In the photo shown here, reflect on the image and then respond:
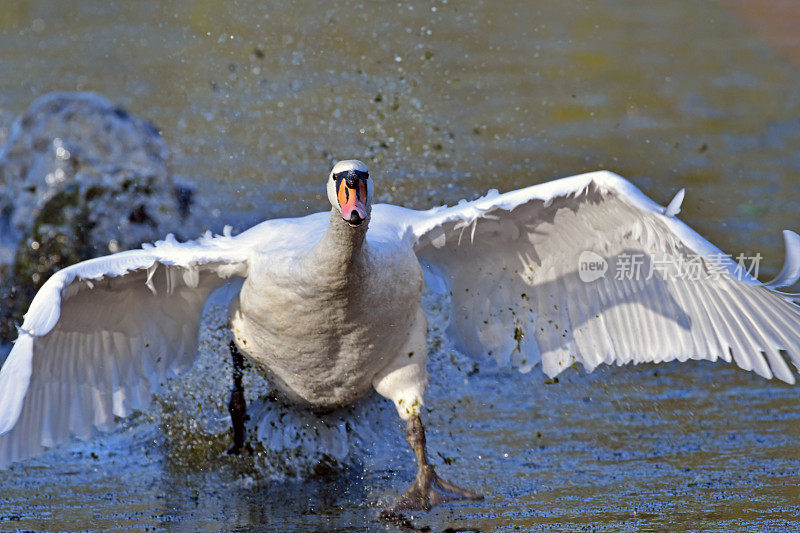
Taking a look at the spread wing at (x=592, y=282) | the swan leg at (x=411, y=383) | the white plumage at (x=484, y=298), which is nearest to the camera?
the white plumage at (x=484, y=298)

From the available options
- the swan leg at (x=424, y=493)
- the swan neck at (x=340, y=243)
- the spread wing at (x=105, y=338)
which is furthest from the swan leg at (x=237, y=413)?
the swan neck at (x=340, y=243)

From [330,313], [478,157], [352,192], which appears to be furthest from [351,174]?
[478,157]

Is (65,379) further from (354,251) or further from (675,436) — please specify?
(675,436)

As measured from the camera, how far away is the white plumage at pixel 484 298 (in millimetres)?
4965

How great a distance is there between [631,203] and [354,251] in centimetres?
132

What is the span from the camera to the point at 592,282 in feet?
19.1

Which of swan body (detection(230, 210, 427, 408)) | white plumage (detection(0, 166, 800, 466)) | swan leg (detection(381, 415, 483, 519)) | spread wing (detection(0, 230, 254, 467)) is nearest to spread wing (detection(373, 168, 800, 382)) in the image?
white plumage (detection(0, 166, 800, 466))

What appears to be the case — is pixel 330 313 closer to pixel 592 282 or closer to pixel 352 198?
pixel 352 198

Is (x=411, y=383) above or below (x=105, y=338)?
below

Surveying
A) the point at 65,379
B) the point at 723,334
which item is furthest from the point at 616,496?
the point at 65,379

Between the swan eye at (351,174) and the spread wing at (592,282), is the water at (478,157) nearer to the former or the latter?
the spread wing at (592,282)

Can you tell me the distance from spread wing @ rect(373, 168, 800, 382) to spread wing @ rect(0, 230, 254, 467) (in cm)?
113

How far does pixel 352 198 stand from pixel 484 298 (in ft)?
5.84

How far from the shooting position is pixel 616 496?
5.36m
